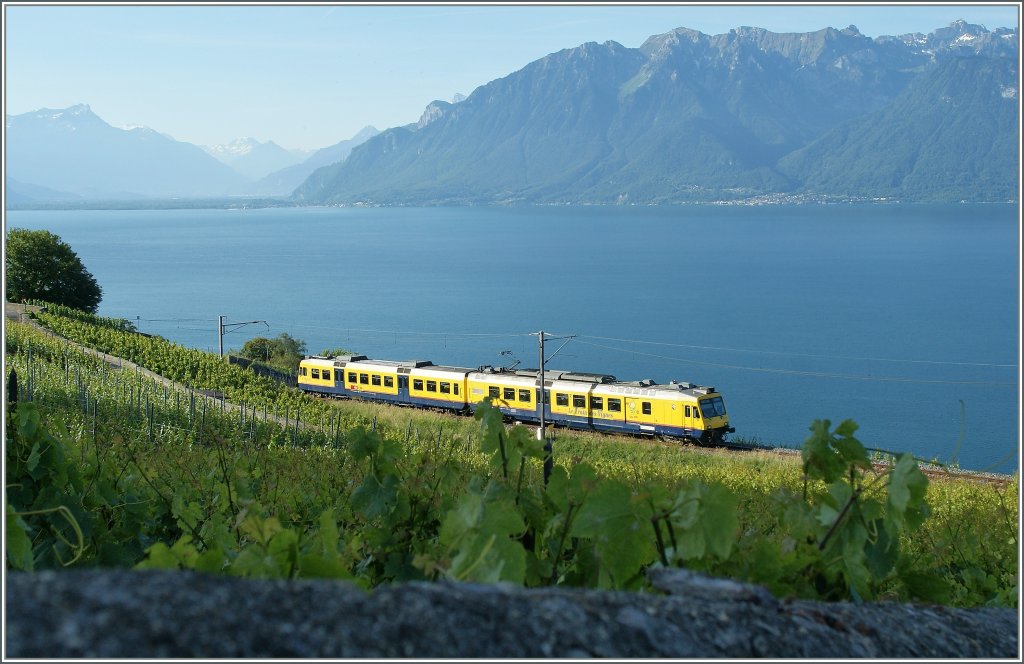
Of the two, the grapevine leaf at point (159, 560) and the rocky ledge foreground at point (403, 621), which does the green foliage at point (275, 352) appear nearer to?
the grapevine leaf at point (159, 560)

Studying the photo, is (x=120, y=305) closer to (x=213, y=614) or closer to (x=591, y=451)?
(x=591, y=451)

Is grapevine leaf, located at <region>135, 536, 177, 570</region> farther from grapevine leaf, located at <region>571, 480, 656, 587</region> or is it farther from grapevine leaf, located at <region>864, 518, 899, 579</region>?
grapevine leaf, located at <region>864, 518, 899, 579</region>

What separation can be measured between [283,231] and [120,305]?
358ft

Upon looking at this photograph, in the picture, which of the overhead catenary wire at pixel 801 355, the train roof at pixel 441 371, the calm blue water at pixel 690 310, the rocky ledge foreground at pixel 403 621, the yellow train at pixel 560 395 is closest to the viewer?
the rocky ledge foreground at pixel 403 621

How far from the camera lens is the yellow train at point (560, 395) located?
83.9 ft

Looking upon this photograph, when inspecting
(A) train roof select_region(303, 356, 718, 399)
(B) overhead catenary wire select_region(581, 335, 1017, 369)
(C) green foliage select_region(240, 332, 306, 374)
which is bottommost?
(B) overhead catenary wire select_region(581, 335, 1017, 369)

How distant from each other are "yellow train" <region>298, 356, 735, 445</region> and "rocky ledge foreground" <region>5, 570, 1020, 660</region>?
2181 cm

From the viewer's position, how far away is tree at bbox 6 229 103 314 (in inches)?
1636

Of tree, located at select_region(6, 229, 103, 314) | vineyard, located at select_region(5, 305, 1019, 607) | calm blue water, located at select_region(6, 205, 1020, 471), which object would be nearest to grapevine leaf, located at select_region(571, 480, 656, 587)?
vineyard, located at select_region(5, 305, 1019, 607)

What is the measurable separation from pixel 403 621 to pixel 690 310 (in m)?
74.3

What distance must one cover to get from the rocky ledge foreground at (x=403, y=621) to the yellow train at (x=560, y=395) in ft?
71.5

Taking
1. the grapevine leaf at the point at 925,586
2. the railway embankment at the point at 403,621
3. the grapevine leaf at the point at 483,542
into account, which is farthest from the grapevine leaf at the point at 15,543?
the grapevine leaf at the point at 925,586

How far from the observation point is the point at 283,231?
183m

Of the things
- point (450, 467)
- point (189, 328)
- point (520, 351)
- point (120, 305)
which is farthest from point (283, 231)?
point (450, 467)
